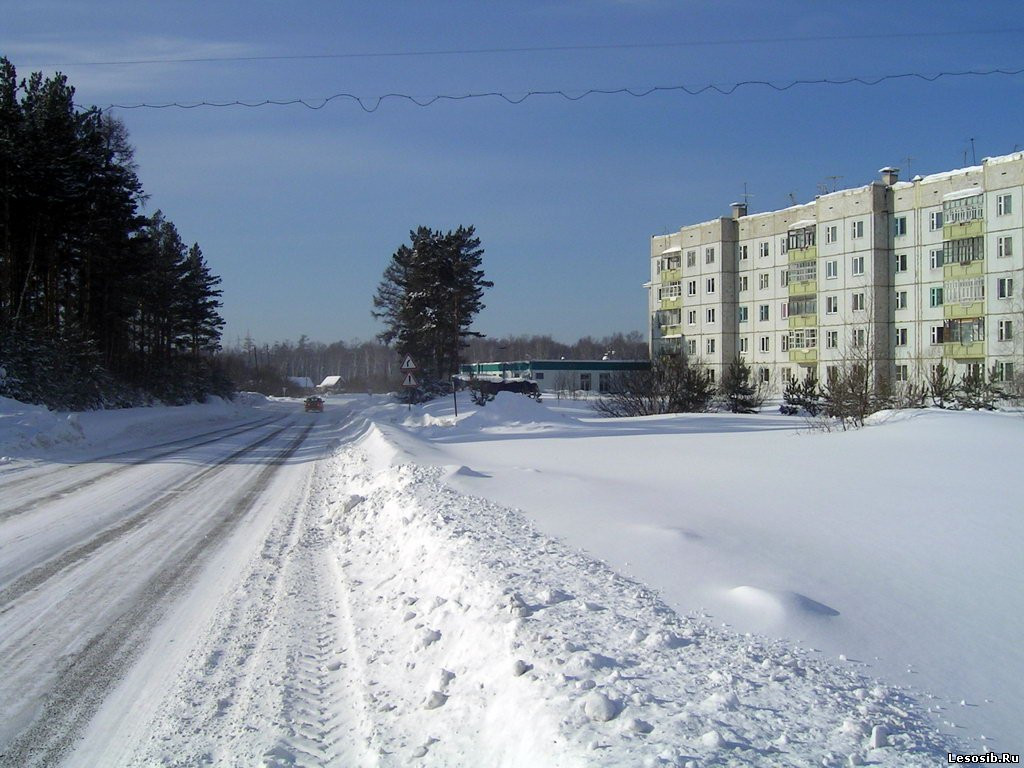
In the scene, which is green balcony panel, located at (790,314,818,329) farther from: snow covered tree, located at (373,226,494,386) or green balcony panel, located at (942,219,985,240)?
snow covered tree, located at (373,226,494,386)

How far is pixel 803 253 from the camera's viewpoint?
55188 millimetres

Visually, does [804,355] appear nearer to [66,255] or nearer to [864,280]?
[864,280]

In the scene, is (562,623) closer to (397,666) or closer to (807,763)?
(397,666)

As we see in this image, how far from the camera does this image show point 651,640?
4.82 meters

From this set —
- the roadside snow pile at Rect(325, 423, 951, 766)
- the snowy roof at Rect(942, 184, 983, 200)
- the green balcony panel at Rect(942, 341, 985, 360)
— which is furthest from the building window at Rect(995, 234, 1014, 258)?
the roadside snow pile at Rect(325, 423, 951, 766)

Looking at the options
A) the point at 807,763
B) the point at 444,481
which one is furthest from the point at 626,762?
the point at 444,481

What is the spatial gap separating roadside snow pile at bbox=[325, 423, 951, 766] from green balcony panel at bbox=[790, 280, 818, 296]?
173 feet

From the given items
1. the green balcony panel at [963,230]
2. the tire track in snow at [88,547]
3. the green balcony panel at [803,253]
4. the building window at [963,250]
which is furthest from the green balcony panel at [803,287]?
the tire track in snow at [88,547]

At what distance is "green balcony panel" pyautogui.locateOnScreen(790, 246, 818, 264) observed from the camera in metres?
54.4

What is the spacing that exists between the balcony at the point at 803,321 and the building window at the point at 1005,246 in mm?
12541

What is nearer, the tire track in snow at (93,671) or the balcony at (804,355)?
the tire track in snow at (93,671)

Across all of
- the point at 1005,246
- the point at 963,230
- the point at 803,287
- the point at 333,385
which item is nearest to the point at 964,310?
the point at 1005,246

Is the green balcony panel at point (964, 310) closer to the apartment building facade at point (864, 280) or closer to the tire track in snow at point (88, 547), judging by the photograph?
the apartment building facade at point (864, 280)

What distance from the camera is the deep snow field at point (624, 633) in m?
3.80
